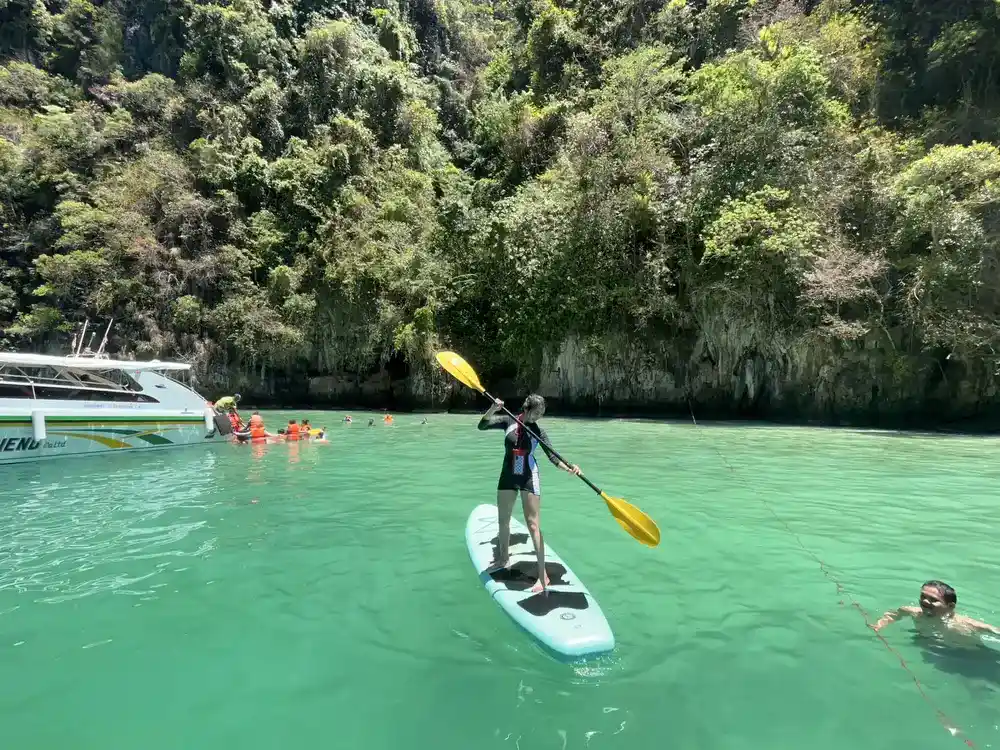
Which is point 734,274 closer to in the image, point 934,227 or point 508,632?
point 934,227

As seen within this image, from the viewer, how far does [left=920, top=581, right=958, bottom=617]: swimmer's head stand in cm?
354

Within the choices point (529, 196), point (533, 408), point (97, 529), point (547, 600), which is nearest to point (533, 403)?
point (533, 408)

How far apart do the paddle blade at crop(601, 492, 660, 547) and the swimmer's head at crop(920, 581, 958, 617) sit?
1689 mm

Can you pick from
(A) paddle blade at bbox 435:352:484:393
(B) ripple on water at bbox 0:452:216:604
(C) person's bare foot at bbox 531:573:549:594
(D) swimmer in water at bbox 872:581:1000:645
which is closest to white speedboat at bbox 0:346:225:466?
(B) ripple on water at bbox 0:452:216:604

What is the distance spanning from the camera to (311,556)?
202 inches

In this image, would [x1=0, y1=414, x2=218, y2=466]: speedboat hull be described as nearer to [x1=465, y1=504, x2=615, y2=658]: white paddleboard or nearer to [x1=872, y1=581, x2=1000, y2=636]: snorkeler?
[x1=465, y1=504, x2=615, y2=658]: white paddleboard

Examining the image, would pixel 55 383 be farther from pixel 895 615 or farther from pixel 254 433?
pixel 895 615

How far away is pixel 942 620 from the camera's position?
3.55 metres

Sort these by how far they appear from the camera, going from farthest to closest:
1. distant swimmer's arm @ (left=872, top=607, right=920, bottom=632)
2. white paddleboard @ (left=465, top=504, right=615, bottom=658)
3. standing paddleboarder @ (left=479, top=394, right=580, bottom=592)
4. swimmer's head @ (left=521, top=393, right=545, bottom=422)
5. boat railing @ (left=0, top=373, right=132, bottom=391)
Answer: boat railing @ (left=0, top=373, right=132, bottom=391)
swimmer's head @ (left=521, top=393, right=545, bottom=422)
standing paddleboarder @ (left=479, top=394, right=580, bottom=592)
distant swimmer's arm @ (left=872, top=607, right=920, bottom=632)
white paddleboard @ (left=465, top=504, right=615, bottom=658)

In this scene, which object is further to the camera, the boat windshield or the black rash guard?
the boat windshield

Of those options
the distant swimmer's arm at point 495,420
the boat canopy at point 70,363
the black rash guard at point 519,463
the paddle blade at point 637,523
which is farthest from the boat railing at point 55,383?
the paddle blade at point 637,523

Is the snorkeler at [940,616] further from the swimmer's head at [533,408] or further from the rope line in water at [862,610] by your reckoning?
the swimmer's head at [533,408]

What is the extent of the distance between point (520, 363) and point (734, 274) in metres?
7.48

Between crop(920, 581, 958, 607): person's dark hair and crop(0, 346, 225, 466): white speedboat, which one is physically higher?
crop(0, 346, 225, 466): white speedboat
